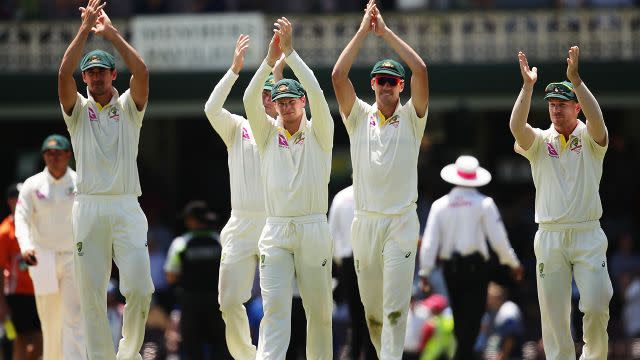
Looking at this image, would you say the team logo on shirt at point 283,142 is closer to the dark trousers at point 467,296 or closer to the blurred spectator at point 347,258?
the blurred spectator at point 347,258

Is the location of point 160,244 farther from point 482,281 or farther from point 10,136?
point 482,281

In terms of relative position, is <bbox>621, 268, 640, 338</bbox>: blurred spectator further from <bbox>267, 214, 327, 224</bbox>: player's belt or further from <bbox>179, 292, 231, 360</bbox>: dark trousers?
<bbox>267, 214, 327, 224</bbox>: player's belt

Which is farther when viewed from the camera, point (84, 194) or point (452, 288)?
point (452, 288)

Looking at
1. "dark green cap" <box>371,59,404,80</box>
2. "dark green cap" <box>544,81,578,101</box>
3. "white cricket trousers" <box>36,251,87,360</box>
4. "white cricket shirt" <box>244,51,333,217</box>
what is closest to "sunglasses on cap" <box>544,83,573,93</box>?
"dark green cap" <box>544,81,578,101</box>

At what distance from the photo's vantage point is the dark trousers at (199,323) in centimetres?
1414

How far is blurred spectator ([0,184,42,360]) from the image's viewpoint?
44.8 ft

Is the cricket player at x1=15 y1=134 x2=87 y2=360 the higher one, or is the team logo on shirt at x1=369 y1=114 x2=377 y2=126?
the team logo on shirt at x1=369 y1=114 x2=377 y2=126

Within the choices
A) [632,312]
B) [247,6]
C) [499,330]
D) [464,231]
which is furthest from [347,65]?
[247,6]

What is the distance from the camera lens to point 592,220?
11.4 meters

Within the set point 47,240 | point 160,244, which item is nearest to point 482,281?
point 47,240

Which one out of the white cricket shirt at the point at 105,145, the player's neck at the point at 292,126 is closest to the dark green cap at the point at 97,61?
the white cricket shirt at the point at 105,145

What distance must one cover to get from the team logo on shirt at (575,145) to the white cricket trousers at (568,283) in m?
0.60

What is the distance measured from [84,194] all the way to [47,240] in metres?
1.74

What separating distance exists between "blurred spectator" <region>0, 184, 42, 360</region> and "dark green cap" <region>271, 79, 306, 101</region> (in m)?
3.60
